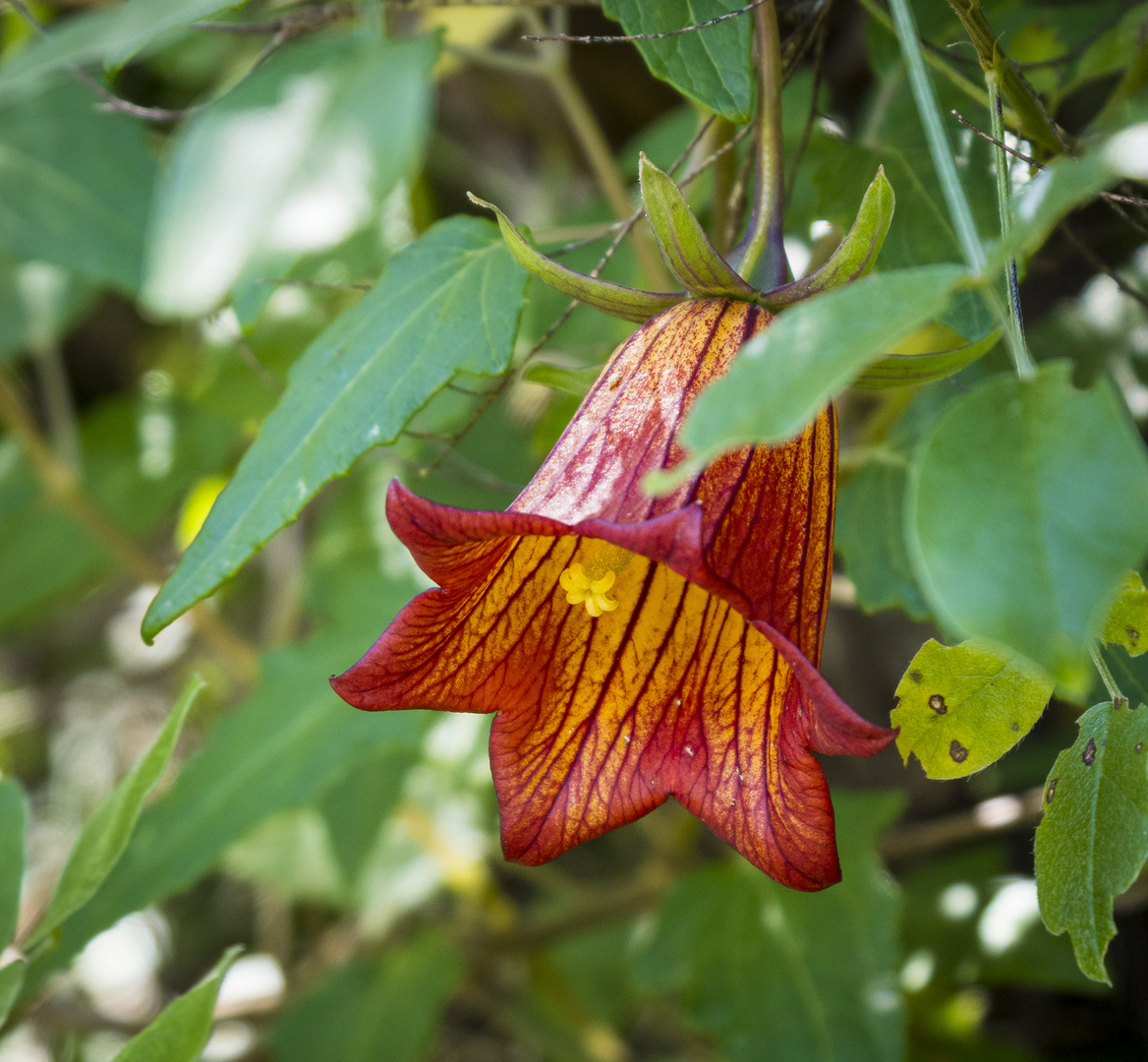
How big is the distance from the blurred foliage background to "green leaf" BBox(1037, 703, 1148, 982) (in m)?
0.32

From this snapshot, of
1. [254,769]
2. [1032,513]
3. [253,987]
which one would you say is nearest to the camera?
[1032,513]

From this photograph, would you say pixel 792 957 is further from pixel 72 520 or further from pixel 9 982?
pixel 72 520

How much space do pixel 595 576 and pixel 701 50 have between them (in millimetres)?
314

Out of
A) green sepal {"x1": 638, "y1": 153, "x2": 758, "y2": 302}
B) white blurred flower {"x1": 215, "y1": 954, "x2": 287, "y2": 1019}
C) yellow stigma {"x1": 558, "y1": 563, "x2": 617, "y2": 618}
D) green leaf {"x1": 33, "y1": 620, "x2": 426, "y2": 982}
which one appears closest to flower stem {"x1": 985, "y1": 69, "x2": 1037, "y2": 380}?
green sepal {"x1": 638, "y1": 153, "x2": 758, "y2": 302}

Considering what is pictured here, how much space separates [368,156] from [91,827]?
554 millimetres

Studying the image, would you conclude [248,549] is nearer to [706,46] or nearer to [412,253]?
[412,253]

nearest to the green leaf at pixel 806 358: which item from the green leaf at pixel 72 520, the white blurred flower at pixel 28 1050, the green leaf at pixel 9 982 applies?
the green leaf at pixel 9 982

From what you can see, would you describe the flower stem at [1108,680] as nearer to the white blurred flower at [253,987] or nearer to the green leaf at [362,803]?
the green leaf at [362,803]

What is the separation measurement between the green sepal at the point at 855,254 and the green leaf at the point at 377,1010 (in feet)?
3.87

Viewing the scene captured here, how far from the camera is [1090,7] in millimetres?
923

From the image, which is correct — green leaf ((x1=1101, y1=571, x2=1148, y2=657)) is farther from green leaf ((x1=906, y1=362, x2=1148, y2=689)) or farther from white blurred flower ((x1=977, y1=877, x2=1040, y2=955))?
white blurred flower ((x1=977, y1=877, x2=1040, y2=955))

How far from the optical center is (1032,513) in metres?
0.33

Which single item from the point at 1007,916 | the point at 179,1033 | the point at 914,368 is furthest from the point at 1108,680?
the point at 1007,916

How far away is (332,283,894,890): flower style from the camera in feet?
1.56
